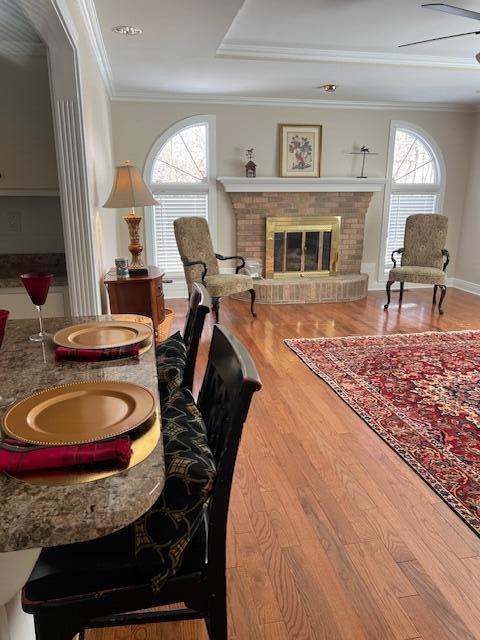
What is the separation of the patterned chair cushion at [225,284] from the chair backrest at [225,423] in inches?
141

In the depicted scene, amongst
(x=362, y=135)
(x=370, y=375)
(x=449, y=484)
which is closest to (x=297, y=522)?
(x=449, y=484)

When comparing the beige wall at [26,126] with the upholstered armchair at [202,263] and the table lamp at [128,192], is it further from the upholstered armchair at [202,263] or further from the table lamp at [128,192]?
the upholstered armchair at [202,263]

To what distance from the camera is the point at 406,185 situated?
654cm

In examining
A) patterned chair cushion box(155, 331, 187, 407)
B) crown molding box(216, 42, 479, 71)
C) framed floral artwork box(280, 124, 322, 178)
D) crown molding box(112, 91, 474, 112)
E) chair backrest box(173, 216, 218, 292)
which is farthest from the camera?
framed floral artwork box(280, 124, 322, 178)

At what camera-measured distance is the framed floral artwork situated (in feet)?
19.7

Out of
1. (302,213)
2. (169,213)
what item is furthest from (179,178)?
(302,213)

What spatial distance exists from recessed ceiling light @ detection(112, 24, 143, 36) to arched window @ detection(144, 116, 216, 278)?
2395 millimetres

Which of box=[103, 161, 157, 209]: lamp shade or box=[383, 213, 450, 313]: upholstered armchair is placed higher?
box=[103, 161, 157, 209]: lamp shade

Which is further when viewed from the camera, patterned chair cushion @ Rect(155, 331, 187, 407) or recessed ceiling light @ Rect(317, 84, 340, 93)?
recessed ceiling light @ Rect(317, 84, 340, 93)

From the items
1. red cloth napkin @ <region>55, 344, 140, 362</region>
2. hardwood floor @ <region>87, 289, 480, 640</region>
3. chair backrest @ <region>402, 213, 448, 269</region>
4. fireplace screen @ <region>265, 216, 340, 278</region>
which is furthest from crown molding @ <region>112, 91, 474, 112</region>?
red cloth napkin @ <region>55, 344, 140, 362</region>

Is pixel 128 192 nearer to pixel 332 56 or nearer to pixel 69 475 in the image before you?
pixel 332 56

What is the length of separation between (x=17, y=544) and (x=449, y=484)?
2.08 meters

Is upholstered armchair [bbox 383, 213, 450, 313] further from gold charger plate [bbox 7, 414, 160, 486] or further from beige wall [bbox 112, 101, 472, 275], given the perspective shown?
gold charger plate [bbox 7, 414, 160, 486]

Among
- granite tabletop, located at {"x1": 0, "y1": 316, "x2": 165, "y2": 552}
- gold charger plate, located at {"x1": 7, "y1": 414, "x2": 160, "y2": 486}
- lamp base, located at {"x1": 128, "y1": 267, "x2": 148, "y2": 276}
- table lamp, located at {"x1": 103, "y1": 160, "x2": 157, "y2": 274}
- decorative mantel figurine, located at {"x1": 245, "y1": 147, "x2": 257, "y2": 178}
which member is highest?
decorative mantel figurine, located at {"x1": 245, "y1": 147, "x2": 257, "y2": 178}
